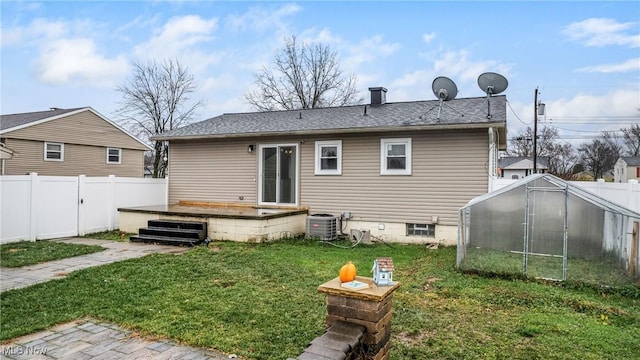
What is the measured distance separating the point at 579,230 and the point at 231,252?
5991mm

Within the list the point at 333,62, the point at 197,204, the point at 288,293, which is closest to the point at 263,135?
the point at 197,204

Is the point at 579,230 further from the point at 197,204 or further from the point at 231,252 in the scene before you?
the point at 197,204

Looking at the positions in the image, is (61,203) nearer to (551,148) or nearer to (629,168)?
(551,148)

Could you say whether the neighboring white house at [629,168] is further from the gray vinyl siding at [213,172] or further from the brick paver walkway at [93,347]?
the brick paver walkway at [93,347]

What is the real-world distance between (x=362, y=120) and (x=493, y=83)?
3.75m

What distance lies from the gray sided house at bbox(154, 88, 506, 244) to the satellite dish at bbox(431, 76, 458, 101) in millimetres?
281

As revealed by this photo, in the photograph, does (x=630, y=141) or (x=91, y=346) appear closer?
(x=91, y=346)

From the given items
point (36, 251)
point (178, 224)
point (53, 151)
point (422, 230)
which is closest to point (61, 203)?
point (36, 251)

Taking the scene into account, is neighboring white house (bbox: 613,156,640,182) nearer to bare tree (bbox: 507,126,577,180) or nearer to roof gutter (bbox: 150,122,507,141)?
bare tree (bbox: 507,126,577,180)

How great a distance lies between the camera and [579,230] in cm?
559

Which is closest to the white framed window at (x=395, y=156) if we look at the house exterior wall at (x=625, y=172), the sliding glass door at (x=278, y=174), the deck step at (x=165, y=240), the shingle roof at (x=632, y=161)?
the sliding glass door at (x=278, y=174)

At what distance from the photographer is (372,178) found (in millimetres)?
9453

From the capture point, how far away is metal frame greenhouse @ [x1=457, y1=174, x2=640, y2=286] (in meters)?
5.27

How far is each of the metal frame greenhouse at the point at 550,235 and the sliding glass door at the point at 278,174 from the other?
520 cm
